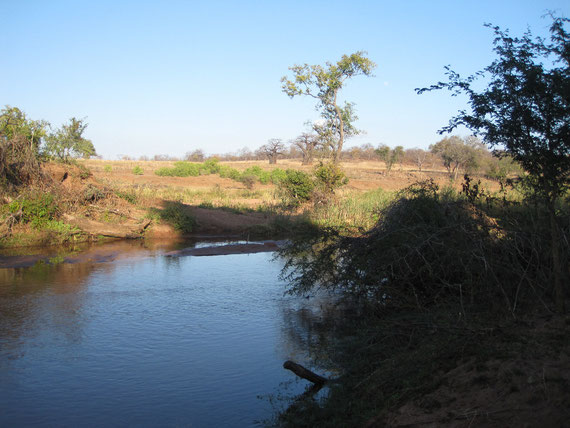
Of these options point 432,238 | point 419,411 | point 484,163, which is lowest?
point 419,411

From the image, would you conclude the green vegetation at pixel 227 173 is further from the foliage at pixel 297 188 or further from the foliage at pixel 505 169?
the foliage at pixel 505 169

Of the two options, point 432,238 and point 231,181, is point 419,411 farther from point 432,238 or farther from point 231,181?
point 231,181

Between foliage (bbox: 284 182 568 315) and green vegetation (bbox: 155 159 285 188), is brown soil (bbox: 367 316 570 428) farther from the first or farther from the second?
green vegetation (bbox: 155 159 285 188)

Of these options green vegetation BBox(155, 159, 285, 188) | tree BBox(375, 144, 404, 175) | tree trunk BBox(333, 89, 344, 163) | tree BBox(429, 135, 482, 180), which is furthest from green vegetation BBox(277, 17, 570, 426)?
tree BBox(375, 144, 404, 175)

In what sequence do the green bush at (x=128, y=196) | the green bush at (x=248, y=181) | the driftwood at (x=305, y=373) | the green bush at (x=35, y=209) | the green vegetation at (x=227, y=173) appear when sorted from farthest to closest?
the green vegetation at (x=227, y=173) < the green bush at (x=248, y=181) < the green bush at (x=128, y=196) < the green bush at (x=35, y=209) < the driftwood at (x=305, y=373)

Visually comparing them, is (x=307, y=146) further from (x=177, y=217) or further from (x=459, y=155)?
(x=177, y=217)

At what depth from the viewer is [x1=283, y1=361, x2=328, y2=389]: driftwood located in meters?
5.27

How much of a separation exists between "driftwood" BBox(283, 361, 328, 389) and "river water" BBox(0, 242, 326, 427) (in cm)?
24

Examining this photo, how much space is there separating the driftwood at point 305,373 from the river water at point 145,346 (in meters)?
0.24

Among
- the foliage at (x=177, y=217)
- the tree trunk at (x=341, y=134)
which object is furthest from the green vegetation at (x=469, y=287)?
the tree trunk at (x=341, y=134)

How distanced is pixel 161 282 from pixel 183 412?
639 centimetres

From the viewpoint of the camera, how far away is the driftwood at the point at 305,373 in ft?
17.3

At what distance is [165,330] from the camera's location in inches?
312

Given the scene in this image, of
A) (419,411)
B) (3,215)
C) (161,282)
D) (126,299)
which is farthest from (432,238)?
(3,215)
